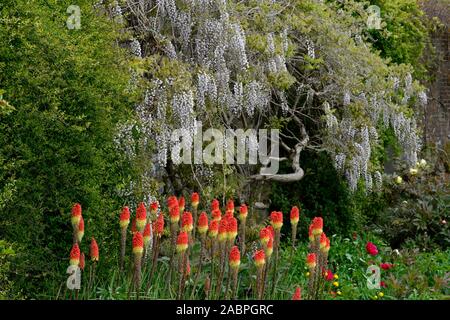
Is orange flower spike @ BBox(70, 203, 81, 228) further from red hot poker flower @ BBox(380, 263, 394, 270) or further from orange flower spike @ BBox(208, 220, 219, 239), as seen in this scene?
red hot poker flower @ BBox(380, 263, 394, 270)

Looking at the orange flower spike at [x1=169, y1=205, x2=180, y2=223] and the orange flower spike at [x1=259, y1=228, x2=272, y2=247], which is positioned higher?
the orange flower spike at [x1=169, y1=205, x2=180, y2=223]

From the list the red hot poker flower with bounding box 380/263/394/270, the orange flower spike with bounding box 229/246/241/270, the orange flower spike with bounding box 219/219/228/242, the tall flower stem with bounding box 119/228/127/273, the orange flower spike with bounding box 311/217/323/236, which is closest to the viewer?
the orange flower spike with bounding box 229/246/241/270

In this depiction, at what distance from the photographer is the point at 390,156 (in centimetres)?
986

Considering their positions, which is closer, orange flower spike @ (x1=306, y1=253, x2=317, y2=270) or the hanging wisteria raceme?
orange flower spike @ (x1=306, y1=253, x2=317, y2=270)

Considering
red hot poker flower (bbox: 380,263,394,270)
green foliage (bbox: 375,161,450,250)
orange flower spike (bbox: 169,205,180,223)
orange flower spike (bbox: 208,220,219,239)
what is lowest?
red hot poker flower (bbox: 380,263,394,270)

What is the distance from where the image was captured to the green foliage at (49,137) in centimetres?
424

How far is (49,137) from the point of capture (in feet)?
14.5

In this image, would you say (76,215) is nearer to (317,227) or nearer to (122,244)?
(122,244)

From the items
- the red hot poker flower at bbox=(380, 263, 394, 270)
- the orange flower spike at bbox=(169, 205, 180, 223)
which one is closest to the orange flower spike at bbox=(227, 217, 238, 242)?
the orange flower spike at bbox=(169, 205, 180, 223)

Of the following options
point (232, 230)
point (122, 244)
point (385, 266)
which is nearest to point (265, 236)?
point (232, 230)

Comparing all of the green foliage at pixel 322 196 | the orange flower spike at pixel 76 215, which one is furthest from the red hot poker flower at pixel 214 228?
the green foliage at pixel 322 196

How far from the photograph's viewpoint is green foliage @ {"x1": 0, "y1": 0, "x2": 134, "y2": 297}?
13.9 ft
